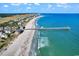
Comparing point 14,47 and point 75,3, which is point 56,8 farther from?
point 14,47

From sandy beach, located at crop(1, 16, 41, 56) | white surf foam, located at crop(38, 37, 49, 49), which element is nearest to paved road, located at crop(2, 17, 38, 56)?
sandy beach, located at crop(1, 16, 41, 56)

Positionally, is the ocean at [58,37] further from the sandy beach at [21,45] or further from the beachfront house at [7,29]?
the beachfront house at [7,29]

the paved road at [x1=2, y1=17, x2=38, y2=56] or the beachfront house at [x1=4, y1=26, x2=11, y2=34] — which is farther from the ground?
the beachfront house at [x1=4, y1=26, x2=11, y2=34]

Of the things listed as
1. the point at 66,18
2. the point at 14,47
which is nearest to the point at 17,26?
the point at 14,47

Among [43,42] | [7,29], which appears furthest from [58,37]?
[7,29]

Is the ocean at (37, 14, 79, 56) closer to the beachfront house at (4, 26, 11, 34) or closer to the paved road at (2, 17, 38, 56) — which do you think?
the paved road at (2, 17, 38, 56)

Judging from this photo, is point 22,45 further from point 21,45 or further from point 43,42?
point 43,42
